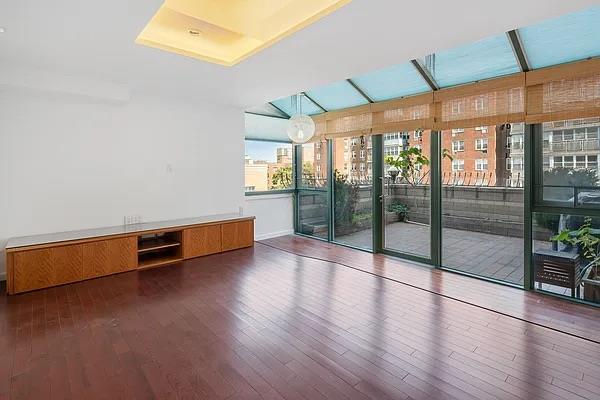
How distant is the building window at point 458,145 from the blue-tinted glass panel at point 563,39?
1.15 metres

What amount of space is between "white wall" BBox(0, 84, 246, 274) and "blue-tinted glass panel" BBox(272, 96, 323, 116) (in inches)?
35.4

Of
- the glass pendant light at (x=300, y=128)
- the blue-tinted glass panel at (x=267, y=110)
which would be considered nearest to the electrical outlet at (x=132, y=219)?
the glass pendant light at (x=300, y=128)

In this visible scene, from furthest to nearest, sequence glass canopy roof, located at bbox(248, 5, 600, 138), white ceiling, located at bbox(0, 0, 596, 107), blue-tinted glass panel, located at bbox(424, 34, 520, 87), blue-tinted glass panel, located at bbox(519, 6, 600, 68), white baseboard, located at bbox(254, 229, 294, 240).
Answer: white baseboard, located at bbox(254, 229, 294, 240), blue-tinted glass panel, located at bbox(424, 34, 520, 87), glass canopy roof, located at bbox(248, 5, 600, 138), blue-tinted glass panel, located at bbox(519, 6, 600, 68), white ceiling, located at bbox(0, 0, 596, 107)

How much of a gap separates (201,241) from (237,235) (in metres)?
0.66

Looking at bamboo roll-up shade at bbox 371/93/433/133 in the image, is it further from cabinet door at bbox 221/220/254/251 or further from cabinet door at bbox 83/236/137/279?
cabinet door at bbox 83/236/137/279

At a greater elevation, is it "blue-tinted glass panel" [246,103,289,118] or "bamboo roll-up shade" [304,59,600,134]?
"blue-tinted glass panel" [246,103,289,118]

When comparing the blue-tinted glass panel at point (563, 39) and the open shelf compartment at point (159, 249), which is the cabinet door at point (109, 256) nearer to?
the open shelf compartment at point (159, 249)

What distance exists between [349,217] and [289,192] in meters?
1.59

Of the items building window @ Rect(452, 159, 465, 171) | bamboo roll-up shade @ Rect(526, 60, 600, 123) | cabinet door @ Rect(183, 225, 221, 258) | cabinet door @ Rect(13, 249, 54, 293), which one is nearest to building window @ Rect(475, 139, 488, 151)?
building window @ Rect(452, 159, 465, 171)

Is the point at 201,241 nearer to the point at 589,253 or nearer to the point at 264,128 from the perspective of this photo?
the point at 264,128

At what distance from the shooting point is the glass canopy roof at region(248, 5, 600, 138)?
3041mm

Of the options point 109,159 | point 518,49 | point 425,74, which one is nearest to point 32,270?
point 109,159

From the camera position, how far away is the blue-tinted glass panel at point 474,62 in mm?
3486

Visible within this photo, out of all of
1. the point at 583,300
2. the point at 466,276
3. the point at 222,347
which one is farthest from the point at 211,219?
the point at 583,300
